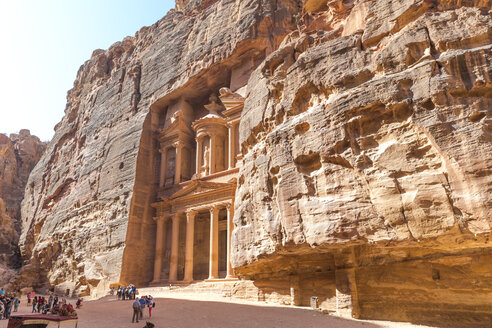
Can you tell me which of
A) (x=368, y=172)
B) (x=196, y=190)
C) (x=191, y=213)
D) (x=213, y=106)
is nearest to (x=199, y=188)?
(x=196, y=190)

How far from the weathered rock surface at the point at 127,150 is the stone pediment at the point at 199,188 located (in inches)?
127

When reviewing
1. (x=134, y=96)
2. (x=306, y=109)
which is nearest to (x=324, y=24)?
(x=306, y=109)

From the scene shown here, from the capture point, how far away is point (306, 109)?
1187cm

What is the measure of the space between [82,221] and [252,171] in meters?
21.9

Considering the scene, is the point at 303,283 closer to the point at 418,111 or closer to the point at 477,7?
the point at 418,111

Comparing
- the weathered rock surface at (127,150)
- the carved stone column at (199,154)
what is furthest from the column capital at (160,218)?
the carved stone column at (199,154)

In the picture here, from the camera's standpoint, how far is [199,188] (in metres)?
25.7

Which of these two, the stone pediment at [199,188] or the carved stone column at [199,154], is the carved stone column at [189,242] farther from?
the carved stone column at [199,154]

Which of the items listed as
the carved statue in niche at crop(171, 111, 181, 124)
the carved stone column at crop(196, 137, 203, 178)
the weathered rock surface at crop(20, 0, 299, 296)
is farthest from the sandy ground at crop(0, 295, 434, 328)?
the carved statue in niche at crop(171, 111, 181, 124)

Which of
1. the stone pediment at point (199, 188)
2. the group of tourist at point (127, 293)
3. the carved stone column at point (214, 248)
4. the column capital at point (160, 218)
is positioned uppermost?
the stone pediment at point (199, 188)

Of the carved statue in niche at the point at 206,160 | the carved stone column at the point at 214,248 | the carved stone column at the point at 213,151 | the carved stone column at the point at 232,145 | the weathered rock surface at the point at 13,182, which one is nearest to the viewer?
the carved stone column at the point at 214,248

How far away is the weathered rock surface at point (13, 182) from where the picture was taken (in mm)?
38312

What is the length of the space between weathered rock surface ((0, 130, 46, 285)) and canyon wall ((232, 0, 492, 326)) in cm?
3452

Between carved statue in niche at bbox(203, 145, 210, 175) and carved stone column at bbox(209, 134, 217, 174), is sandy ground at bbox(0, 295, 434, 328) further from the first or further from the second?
carved statue in niche at bbox(203, 145, 210, 175)
